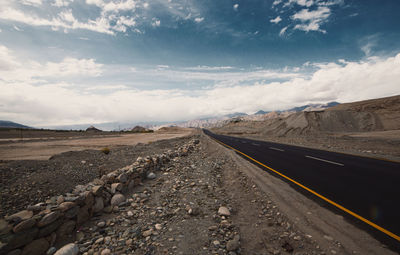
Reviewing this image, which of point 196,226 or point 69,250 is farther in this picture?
point 196,226

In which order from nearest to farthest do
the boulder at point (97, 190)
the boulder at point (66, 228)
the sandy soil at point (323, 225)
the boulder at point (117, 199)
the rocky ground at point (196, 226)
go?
1. the sandy soil at point (323, 225)
2. the rocky ground at point (196, 226)
3. the boulder at point (66, 228)
4. the boulder at point (97, 190)
5. the boulder at point (117, 199)

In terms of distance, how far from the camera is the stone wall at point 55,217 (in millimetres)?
3020

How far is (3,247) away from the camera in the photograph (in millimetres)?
2834

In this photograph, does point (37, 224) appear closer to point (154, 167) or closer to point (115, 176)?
point (115, 176)

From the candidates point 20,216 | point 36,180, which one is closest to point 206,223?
point 20,216

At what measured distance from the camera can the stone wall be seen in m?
3.02

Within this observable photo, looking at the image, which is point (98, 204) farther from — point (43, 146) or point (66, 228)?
point (43, 146)

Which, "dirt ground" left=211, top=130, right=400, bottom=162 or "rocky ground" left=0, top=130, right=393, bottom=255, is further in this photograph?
"dirt ground" left=211, top=130, right=400, bottom=162

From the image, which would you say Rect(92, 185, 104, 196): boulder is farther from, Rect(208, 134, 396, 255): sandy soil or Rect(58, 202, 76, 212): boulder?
Rect(208, 134, 396, 255): sandy soil

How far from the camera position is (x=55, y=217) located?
11.8 feet

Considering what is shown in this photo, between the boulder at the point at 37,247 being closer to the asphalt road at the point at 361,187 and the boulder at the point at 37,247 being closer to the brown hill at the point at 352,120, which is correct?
the asphalt road at the point at 361,187

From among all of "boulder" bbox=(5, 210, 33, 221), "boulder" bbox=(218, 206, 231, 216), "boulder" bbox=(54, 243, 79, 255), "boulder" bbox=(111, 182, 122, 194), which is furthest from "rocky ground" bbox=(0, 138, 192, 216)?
"boulder" bbox=(218, 206, 231, 216)

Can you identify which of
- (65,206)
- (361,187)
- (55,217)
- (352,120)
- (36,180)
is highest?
(352,120)

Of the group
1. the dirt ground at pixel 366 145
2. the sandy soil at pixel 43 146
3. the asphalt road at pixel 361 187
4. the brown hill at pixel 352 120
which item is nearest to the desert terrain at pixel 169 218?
the asphalt road at pixel 361 187
